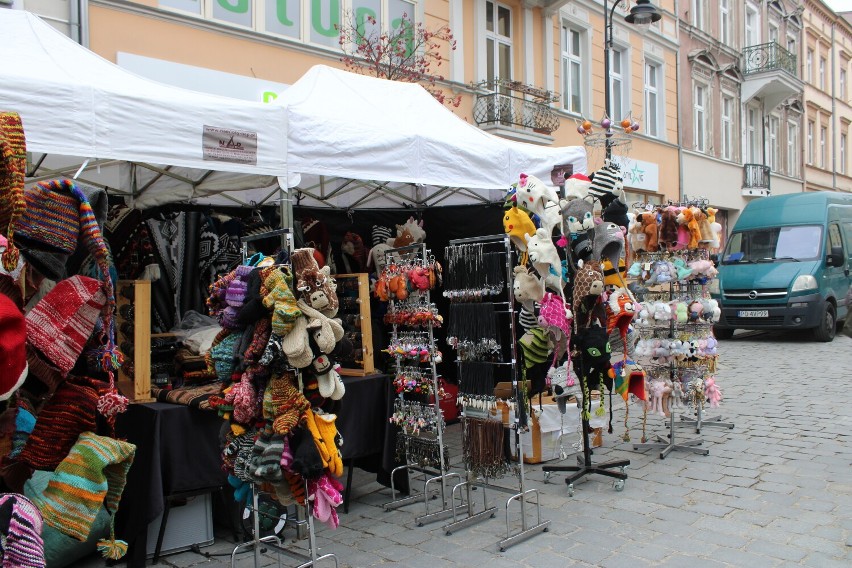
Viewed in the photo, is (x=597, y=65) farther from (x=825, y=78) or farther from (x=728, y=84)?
(x=825, y=78)

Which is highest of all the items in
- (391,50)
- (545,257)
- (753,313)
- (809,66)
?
(809,66)

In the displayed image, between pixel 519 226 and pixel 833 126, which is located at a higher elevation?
pixel 833 126

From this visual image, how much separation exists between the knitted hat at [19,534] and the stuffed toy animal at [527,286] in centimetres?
303

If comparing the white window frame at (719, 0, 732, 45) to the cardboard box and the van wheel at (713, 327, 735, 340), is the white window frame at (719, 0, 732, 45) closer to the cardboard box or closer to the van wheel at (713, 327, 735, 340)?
the van wheel at (713, 327, 735, 340)

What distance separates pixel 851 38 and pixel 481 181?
105 feet

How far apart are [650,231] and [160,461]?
413 cm

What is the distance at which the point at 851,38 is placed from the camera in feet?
99.6

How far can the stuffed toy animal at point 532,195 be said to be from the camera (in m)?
4.48

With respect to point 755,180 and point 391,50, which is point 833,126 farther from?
point 391,50

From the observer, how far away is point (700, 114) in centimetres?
1947

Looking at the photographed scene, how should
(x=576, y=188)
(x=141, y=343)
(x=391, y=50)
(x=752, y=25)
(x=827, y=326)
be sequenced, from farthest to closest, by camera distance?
1. (x=752, y=25)
2. (x=827, y=326)
3. (x=391, y=50)
4. (x=576, y=188)
5. (x=141, y=343)

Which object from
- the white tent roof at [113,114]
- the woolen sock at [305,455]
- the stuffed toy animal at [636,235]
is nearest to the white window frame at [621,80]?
the stuffed toy animal at [636,235]

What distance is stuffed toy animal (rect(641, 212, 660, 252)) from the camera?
232 inches

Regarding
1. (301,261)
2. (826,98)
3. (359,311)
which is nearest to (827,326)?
(359,311)
